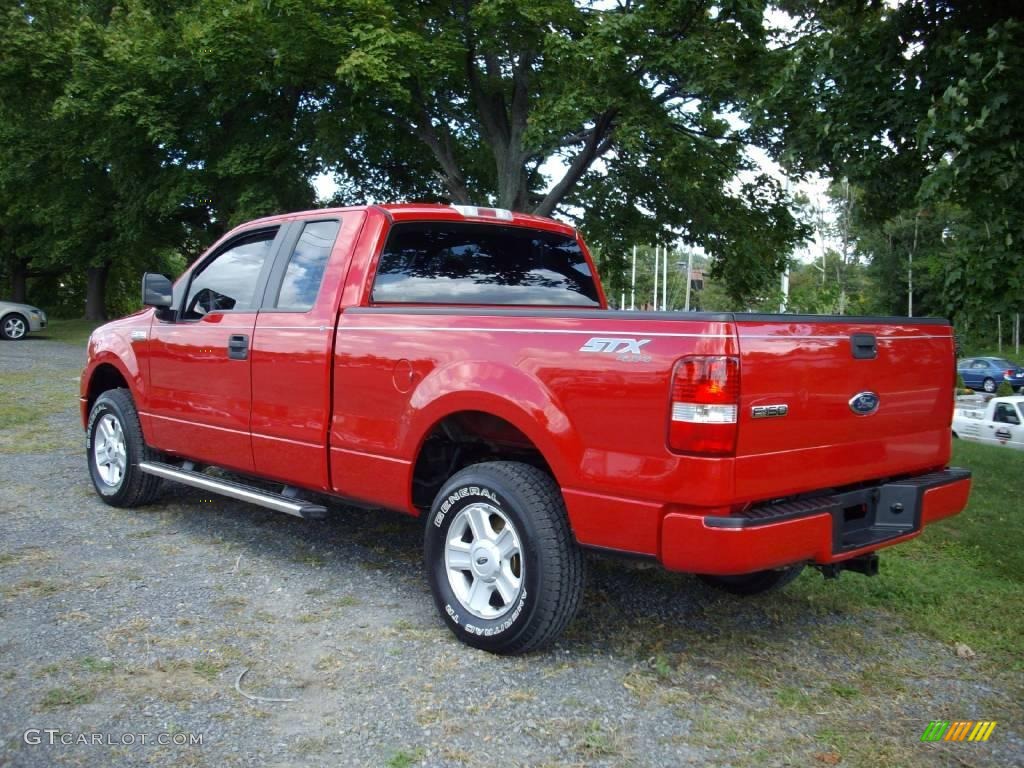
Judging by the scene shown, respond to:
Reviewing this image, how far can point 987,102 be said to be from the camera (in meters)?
6.30

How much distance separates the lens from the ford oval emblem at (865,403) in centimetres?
348

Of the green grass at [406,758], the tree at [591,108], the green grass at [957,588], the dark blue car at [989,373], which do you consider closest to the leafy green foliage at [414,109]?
the tree at [591,108]

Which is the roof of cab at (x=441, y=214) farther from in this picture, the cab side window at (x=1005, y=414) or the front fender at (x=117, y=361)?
the cab side window at (x=1005, y=414)

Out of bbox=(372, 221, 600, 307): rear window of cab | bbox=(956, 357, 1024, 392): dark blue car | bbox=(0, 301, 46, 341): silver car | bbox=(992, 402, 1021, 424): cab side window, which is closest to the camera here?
bbox=(372, 221, 600, 307): rear window of cab

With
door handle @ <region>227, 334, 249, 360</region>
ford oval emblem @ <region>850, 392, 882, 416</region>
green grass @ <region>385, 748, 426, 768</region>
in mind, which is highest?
door handle @ <region>227, 334, 249, 360</region>

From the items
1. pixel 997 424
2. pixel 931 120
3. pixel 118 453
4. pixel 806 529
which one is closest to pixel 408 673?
pixel 806 529

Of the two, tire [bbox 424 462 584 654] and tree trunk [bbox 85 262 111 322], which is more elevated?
tree trunk [bbox 85 262 111 322]

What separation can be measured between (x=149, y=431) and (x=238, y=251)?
1.34 m

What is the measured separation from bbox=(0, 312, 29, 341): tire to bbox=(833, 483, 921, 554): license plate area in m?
25.6

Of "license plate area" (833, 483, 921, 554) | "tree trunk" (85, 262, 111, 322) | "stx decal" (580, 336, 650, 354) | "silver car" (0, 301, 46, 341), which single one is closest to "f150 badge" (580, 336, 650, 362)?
"stx decal" (580, 336, 650, 354)

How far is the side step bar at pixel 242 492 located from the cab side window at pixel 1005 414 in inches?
658

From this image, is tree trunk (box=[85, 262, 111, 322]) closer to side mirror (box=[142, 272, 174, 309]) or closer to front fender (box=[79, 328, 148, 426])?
front fender (box=[79, 328, 148, 426])

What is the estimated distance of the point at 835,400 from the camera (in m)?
3.40

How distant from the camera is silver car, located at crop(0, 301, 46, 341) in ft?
79.5
